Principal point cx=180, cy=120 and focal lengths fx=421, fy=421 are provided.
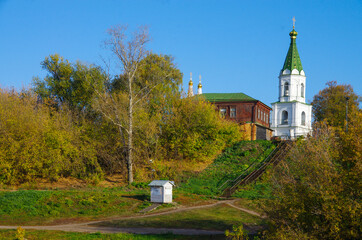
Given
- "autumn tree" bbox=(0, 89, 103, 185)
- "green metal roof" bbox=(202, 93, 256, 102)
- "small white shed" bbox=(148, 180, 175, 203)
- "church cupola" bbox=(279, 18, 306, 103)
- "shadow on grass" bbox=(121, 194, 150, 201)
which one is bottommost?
"shadow on grass" bbox=(121, 194, 150, 201)

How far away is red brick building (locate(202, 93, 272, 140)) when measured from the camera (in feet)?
189

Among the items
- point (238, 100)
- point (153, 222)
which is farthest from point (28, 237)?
point (238, 100)

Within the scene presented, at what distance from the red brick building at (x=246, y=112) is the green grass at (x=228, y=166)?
7.47 m

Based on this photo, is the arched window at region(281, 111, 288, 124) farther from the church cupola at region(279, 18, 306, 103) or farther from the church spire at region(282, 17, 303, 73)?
the church spire at region(282, 17, 303, 73)

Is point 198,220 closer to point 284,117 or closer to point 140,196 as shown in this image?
point 140,196

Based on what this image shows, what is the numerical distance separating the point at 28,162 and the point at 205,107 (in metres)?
20.2

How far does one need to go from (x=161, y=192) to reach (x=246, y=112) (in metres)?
34.2

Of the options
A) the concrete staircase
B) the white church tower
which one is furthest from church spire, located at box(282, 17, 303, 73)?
the concrete staircase

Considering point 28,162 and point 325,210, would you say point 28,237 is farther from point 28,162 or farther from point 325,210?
point 28,162

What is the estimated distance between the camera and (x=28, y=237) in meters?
18.7

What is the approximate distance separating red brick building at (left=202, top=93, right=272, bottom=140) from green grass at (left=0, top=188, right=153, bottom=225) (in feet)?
101

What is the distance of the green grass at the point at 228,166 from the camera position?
36.0 m

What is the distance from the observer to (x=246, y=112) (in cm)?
5991

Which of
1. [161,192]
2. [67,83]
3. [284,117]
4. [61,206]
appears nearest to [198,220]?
[161,192]
